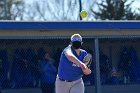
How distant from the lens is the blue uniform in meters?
9.22

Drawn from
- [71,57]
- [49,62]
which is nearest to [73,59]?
[71,57]

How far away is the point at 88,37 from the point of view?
14.3 meters

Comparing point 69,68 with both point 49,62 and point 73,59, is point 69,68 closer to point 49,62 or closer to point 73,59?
point 73,59

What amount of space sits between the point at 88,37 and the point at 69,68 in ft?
17.1

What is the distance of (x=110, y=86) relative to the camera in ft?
51.5

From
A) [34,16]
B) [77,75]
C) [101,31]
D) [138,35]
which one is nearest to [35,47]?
[101,31]

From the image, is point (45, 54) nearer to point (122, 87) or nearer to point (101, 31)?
point (101, 31)

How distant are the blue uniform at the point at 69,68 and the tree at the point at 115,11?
32523mm

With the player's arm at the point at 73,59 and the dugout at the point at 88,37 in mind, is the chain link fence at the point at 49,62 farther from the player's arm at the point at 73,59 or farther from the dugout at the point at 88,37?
the player's arm at the point at 73,59

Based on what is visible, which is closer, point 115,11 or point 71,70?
point 71,70

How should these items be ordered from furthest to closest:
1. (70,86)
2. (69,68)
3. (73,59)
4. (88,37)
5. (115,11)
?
(115,11) < (88,37) < (70,86) < (69,68) < (73,59)

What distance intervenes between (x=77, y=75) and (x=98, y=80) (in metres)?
4.67

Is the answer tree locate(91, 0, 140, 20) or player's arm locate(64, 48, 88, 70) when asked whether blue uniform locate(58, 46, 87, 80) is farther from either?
tree locate(91, 0, 140, 20)

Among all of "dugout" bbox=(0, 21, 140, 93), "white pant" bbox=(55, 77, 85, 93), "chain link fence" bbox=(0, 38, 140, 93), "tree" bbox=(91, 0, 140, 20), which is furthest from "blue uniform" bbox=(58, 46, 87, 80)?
"tree" bbox=(91, 0, 140, 20)
